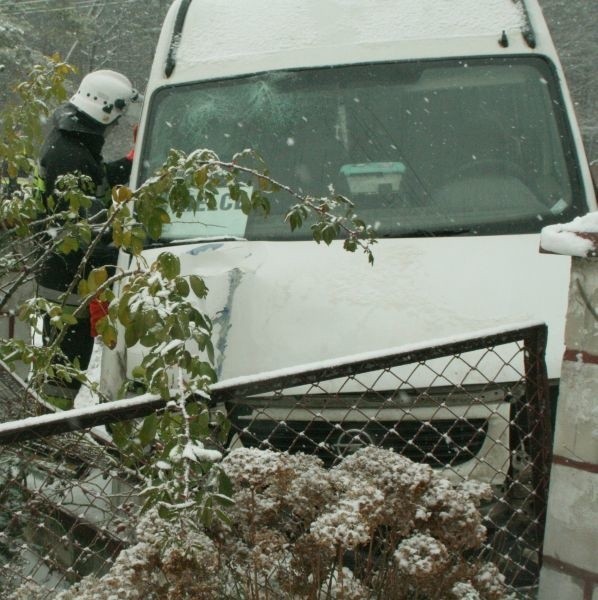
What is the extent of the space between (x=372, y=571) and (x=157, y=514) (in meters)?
0.62

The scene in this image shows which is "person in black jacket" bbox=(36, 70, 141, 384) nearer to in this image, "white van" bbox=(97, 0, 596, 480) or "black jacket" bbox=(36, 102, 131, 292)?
"black jacket" bbox=(36, 102, 131, 292)

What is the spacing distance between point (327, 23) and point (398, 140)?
0.79m

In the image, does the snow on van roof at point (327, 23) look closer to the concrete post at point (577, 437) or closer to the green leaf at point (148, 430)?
the concrete post at point (577, 437)

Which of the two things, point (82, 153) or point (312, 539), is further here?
point (82, 153)

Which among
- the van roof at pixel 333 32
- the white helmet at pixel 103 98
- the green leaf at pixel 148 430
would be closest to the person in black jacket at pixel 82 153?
the white helmet at pixel 103 98

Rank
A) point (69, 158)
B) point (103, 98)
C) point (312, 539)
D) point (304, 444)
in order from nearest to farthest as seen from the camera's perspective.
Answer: point (312, 539)
point (304, 444)
point (69, 158)
point (103, 98)

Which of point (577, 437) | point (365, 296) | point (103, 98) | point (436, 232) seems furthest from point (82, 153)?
point (577, 437)

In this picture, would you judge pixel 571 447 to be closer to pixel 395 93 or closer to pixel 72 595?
pixel 72 595

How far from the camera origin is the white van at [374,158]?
3.93 meters

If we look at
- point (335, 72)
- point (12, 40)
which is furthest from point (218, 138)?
point (12, 40)

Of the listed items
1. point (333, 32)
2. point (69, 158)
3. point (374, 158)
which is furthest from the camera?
point (69, 158)

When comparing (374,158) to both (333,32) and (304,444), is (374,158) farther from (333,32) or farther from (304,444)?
(304,444)

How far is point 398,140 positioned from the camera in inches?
186

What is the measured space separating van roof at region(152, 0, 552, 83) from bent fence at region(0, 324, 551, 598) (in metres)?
1.89
